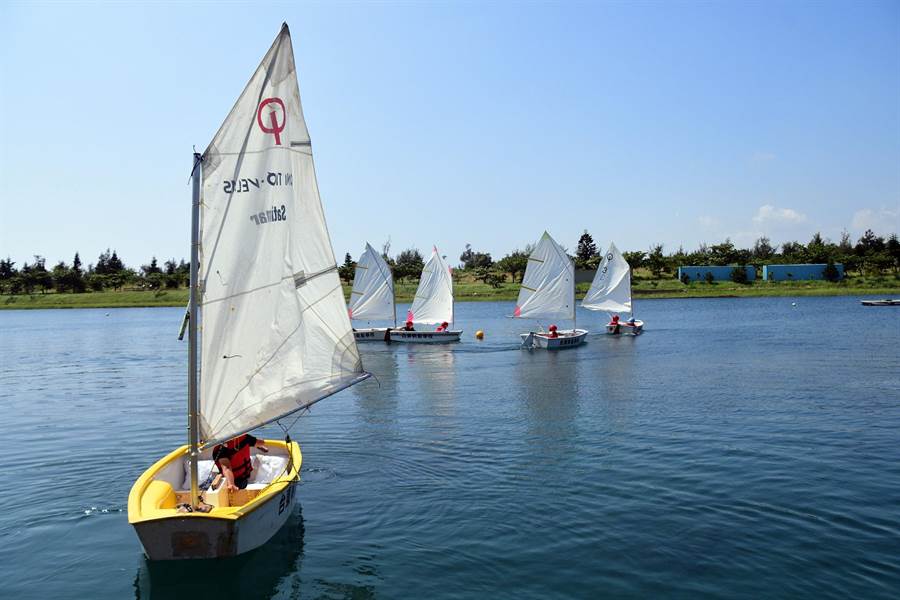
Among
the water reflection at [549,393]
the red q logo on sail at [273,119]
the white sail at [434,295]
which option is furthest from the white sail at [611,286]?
the red q logo on sail at [273,119]

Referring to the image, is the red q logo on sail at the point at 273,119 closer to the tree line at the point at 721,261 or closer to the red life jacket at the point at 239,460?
the red life jacket at the point at 239,460

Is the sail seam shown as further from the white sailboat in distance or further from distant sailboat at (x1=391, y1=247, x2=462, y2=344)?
distant sailboat at (x1=391, y1=247, x2=462, y2=344)

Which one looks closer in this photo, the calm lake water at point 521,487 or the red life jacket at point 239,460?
the calm lake water at point 521,487

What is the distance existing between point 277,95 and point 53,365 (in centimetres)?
4987

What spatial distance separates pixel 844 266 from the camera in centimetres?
15162

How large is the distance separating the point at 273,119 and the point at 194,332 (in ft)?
15.6

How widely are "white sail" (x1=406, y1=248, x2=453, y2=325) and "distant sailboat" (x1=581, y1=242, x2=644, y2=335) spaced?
604 inches

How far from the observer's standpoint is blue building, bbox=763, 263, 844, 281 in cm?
14693

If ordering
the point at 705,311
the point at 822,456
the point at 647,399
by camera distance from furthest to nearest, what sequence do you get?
the point at 705,311
the point at 647,399
the point at 822,456

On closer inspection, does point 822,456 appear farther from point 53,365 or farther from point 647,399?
point 53,365

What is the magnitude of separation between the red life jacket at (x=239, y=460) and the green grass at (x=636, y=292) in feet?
394

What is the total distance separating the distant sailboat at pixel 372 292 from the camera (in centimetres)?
6831

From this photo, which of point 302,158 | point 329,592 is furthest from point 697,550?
point 302,158

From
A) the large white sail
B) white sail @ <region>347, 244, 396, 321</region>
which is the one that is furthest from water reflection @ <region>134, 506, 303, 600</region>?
white sail @ <region>347, 244, 396, 321</region>
